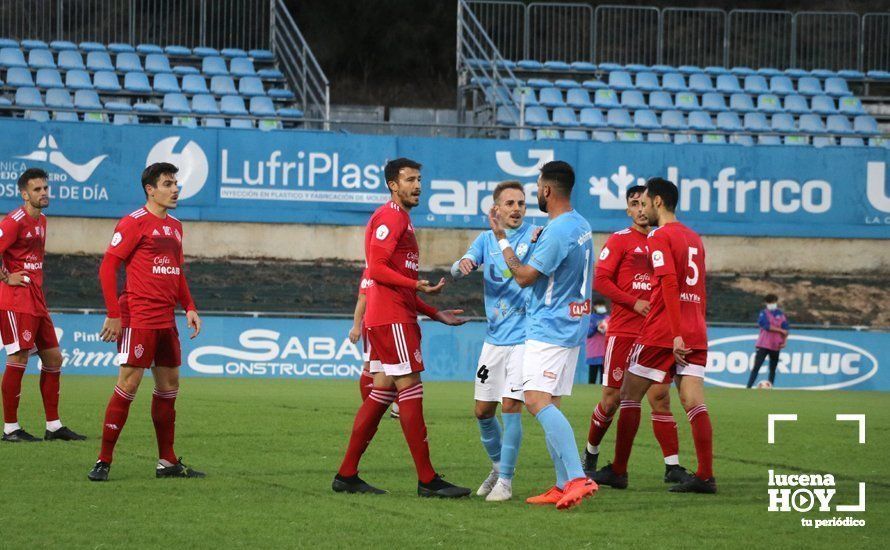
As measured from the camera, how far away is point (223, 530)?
272 inches

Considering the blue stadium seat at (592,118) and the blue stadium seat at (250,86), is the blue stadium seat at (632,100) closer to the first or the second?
the blue stadium seat at (592,118)

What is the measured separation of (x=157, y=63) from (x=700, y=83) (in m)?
13.7

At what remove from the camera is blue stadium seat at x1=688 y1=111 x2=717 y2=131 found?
94.1ft

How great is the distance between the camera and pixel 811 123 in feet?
97.0

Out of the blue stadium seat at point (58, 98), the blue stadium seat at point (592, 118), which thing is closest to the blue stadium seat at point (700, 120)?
the blue stadium seat at point (592, 118)

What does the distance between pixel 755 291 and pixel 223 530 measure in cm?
2108

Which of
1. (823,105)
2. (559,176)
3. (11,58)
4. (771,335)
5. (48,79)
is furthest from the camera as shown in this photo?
(823,105)

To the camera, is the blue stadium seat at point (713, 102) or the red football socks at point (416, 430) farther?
the blue stadium seat at point (713, 102)

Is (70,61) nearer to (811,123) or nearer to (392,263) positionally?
(811,123)

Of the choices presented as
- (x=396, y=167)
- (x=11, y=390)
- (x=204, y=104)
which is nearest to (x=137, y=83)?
(x=204, y=104)

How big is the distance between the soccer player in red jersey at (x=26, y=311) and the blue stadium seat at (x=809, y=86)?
2401 cm

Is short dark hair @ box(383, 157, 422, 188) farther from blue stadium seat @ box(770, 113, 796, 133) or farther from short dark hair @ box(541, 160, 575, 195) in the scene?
blue stadium seat @ box(770, 113, 796, 133)

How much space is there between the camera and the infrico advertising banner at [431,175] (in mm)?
24109

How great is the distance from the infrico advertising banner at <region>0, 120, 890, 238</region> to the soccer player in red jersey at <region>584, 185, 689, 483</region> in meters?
14.7
